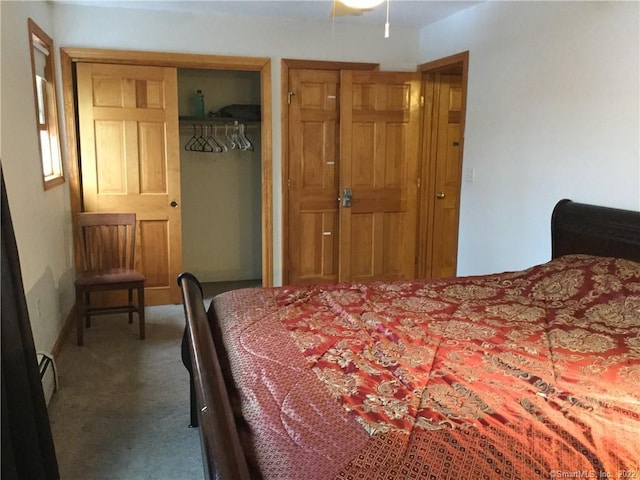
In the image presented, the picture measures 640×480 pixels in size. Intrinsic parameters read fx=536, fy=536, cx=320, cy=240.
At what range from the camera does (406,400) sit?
159cm

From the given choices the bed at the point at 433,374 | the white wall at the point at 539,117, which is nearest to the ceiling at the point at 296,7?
the white wall at the point at 539,117

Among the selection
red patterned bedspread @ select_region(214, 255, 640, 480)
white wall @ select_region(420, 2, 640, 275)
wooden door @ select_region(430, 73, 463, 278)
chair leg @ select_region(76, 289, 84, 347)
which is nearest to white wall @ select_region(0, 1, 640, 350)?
white wall @ select_region(420, 2, 640, 275)

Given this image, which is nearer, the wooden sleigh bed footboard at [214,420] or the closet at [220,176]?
the wooden sleigh bed footboard at [214,420]

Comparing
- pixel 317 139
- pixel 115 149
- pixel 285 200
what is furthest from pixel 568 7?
pixel 115 149

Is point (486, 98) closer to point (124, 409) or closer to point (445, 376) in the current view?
point (445, 376)

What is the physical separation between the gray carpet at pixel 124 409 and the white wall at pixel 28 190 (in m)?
0.31

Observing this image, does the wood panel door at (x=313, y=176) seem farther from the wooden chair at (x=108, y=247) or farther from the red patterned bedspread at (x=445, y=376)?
the red patterned bedspread at (x=445, y=376)

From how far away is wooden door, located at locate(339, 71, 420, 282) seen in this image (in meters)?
4.75

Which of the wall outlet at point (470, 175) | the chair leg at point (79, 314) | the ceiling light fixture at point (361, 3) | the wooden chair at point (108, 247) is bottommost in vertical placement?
the chair leg at point (79, 314)

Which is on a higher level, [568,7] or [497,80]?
[568,7]

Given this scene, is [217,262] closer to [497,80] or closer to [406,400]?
[497,80]

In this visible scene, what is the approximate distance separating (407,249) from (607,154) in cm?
235

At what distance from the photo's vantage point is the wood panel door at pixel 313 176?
4.76 m

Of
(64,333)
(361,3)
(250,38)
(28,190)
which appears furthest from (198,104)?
(361,3)
